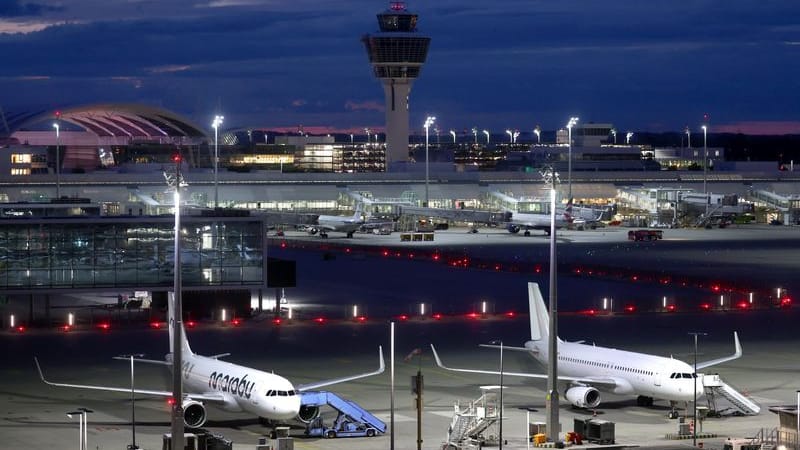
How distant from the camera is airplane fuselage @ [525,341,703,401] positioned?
54375 mm

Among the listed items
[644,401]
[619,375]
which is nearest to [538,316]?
[619,375]

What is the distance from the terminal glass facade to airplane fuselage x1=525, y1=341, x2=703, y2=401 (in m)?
30.8

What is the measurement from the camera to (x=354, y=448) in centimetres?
4834

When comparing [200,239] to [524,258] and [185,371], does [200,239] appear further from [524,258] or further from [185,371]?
[524,258]

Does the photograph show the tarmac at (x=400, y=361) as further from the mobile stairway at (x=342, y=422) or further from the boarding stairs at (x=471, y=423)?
the boarding stairs at (x=471, y=423)

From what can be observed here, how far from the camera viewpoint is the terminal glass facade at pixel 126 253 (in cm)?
8394

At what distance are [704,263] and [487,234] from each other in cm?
Result: 5280

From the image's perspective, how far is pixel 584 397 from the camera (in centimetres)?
5506

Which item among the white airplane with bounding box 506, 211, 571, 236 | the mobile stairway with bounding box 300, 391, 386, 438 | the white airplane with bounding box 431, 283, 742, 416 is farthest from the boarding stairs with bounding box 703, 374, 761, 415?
the white airplane with bounding box 506, 211, 571, 236

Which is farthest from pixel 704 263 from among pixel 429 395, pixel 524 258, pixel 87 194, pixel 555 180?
pixel 87 194

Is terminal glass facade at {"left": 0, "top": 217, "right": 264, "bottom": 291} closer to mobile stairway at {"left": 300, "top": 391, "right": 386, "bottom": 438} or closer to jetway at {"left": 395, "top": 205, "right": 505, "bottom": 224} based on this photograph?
mobile stairway at {"left": 300, "top": 391, "right": 386, "bottom": 438}

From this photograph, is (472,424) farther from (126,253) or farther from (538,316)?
(126,253)

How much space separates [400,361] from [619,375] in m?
15.6

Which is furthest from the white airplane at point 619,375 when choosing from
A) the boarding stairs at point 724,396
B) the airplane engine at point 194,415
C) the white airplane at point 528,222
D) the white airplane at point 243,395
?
the white airplane at point 528,222
